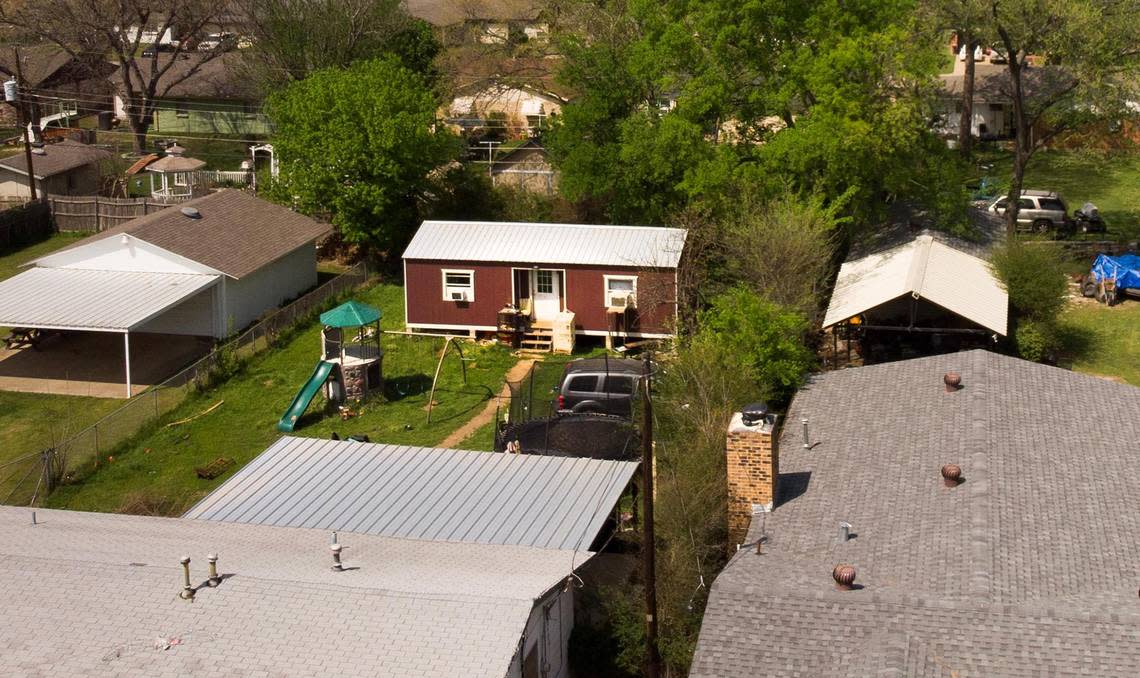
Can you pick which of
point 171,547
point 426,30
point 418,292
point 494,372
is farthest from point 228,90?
point 171,547

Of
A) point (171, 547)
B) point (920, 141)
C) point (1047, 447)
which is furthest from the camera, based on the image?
point (920, 141)

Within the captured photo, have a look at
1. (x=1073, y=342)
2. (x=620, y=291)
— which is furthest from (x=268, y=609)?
(x=1073, y=342)

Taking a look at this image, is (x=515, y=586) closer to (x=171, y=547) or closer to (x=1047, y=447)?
(x=171, y=547)

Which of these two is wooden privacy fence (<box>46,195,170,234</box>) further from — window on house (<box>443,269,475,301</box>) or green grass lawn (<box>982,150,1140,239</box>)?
green grass lawn (<box>982,150,1140,239</box>)

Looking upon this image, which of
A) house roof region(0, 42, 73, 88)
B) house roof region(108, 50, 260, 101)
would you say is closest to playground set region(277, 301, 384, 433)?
house roof region(108, 50, 260, 101)

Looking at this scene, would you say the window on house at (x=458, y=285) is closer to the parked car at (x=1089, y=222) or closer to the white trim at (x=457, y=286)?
the white trim at (x=457, y=286)

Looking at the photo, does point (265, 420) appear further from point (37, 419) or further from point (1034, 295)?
point (1034, 295)

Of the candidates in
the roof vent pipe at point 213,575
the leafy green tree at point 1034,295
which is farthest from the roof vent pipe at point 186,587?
the leafy green tree at point 1034,295
